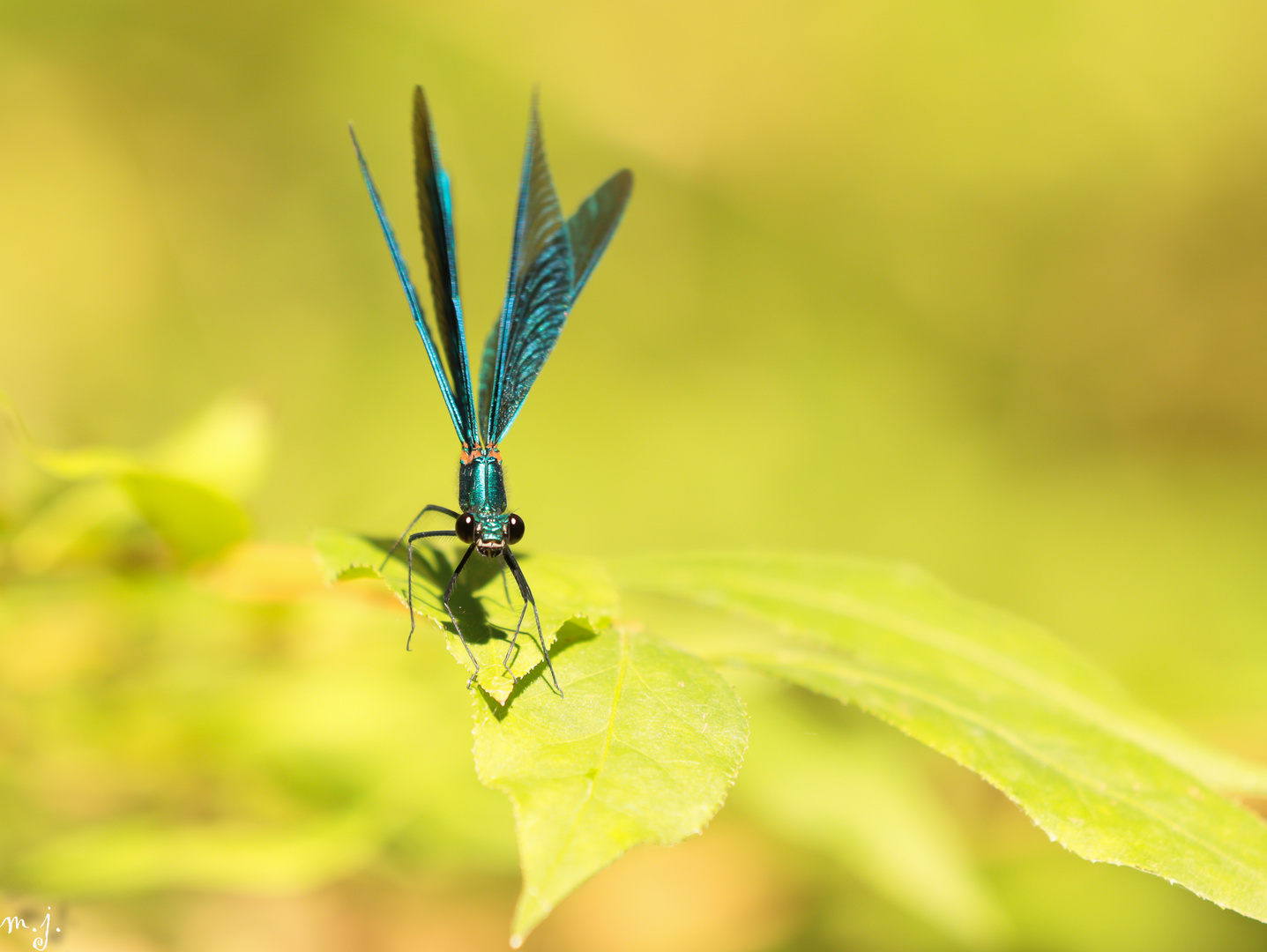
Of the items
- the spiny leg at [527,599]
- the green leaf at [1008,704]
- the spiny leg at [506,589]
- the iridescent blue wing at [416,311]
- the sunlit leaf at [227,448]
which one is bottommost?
the green leaf at [1008,704]

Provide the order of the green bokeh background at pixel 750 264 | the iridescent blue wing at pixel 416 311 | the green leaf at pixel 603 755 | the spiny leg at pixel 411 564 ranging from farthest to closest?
1. the green bokeh background at pixel 750 264
2. the iridescent blue wing at pixel 416 311
3. the spiny leg at pixel 411 564
4. the green leaf at pixel 603 755

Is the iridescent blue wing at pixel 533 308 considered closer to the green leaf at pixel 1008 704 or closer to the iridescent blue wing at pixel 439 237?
the iridescent blue wing at pixel 439 237

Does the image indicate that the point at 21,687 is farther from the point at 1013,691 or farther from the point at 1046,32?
the point at 1046,32

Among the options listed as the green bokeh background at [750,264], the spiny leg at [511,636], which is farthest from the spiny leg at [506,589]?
the green bokeh background at [750,264]

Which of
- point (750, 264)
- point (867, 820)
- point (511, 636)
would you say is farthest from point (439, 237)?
point (750, 264)

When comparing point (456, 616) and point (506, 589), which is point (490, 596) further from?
point (456, 616)

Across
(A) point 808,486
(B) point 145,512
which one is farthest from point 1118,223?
(B) point 145,512
